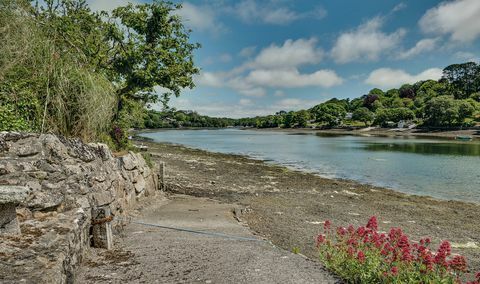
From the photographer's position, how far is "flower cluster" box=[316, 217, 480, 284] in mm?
4914

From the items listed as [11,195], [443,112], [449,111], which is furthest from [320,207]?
[443,112]

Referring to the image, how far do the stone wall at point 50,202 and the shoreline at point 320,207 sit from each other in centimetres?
562

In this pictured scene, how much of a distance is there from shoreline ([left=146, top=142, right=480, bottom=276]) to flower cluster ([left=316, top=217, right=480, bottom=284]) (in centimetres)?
344

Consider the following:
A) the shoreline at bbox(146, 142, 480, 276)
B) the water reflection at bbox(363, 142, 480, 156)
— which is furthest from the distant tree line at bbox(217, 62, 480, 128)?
the shoreline at bbox(146, 142, 480, 276)

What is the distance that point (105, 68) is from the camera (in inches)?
669

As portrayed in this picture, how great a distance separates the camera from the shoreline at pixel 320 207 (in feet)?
39.6

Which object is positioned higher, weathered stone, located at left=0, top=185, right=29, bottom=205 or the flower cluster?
weathered stone, located at left=0, top=185, right=29, bottom=205

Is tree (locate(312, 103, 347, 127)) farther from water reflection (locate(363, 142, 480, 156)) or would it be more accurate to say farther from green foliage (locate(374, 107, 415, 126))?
water reflection (locate(363, 142, 480, 156))

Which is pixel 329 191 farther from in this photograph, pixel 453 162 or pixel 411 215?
pixel 453 162

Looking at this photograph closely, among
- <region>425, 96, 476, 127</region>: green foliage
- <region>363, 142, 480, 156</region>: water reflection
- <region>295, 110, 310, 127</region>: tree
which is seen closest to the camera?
<region>363, 142, 480, 156</region>: water reflection

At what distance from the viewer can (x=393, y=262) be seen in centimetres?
545

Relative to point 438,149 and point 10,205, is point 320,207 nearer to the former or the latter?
point 10,205

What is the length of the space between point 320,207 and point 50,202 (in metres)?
13.2

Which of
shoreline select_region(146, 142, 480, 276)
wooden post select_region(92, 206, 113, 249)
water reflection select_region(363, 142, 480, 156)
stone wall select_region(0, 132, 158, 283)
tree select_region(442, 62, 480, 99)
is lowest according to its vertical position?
water reflection select_region(363, 142, 480, 156)
